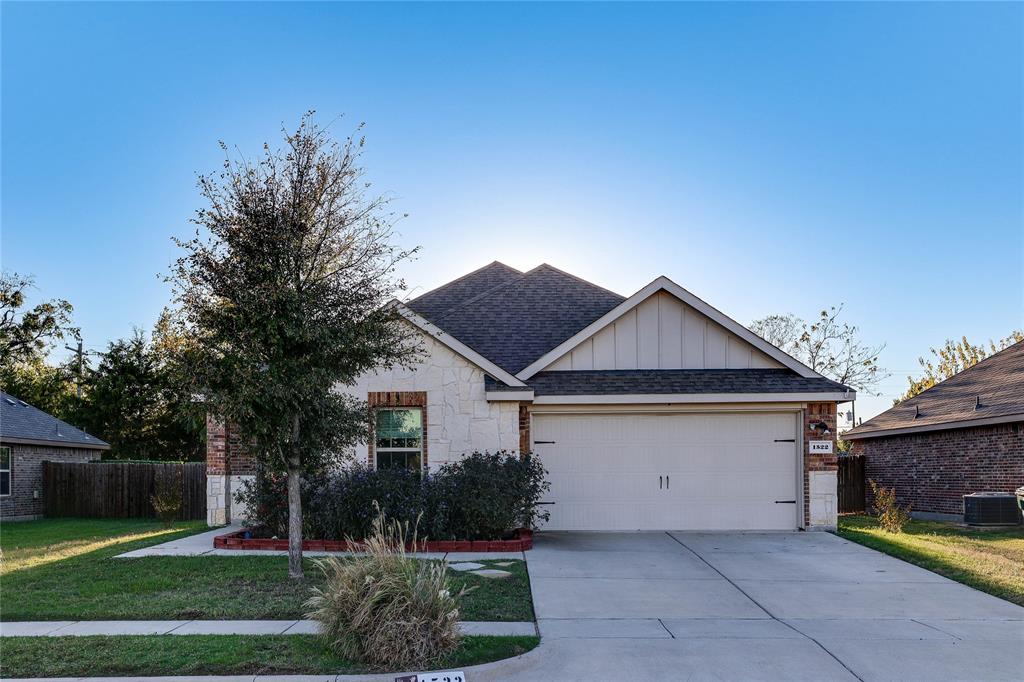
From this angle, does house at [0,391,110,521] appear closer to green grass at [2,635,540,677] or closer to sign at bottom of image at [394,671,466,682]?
green grass at [2,635,540,677]

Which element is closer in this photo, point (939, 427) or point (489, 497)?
point (489, 497)

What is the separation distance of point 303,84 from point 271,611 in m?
8.12

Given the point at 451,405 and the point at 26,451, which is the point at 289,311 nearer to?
the point at 451,405

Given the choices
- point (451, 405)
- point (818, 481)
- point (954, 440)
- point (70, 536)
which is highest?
point (451, 405)

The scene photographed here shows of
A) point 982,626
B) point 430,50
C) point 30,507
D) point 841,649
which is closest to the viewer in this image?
point 841,649

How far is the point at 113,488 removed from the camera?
75.9 ft

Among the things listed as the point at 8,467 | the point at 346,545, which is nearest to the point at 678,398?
the point at 346,545

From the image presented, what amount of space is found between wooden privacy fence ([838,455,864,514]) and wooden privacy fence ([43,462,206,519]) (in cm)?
1734

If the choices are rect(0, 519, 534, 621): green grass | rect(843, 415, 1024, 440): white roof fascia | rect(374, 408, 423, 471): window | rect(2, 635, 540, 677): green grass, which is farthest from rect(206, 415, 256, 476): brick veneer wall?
rect(843, 415, 1024, 440): white roof fascia

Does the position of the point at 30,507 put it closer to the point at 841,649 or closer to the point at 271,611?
the point at 271,611

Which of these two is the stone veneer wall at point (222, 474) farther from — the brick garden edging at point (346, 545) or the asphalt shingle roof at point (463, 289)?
the asphalt shingle roof at point (463, 289)

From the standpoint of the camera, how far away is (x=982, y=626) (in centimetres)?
822

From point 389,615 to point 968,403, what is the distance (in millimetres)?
16935

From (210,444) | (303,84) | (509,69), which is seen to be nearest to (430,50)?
(509,69)
